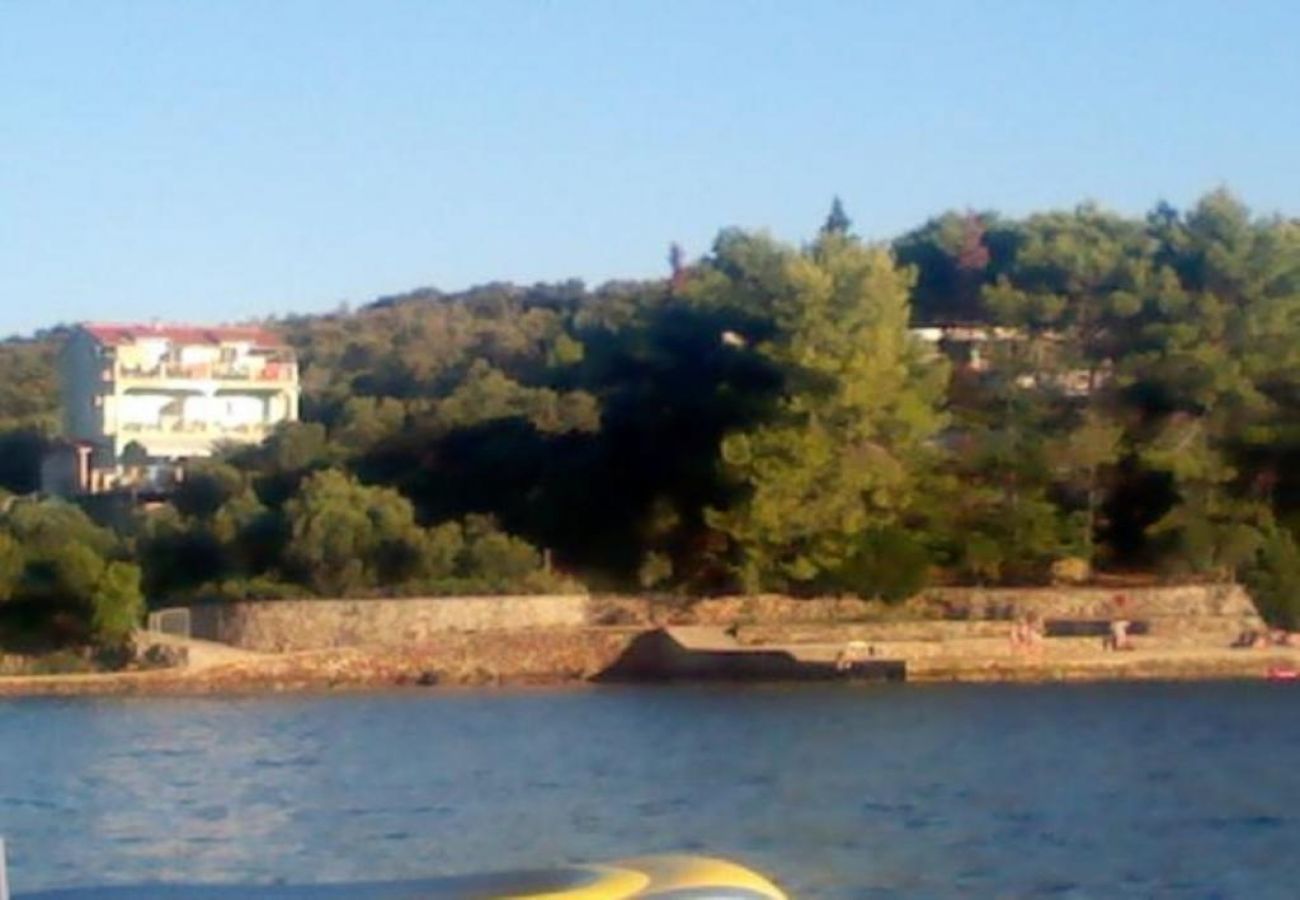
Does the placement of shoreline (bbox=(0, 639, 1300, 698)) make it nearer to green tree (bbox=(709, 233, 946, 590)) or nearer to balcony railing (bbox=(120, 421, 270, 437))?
green tree (bbox=(709, 233, 946, 590))

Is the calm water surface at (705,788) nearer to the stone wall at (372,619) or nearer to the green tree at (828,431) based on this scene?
the stone wall at (372,619)

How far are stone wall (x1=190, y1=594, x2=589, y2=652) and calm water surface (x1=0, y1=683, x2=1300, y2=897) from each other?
5.29m

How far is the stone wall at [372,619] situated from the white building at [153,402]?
16.1 m

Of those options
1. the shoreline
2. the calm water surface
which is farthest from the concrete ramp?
the calm water surface

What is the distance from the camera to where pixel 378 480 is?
51875 mm

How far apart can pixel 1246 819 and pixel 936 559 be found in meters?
25.9

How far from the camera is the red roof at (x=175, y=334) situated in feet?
217

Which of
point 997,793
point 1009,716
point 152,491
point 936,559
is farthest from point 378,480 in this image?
point 997,793

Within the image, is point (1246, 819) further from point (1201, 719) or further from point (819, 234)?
point (819, 234)

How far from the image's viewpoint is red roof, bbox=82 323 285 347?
66.0 meters

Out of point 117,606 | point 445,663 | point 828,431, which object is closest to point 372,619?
point 445,663

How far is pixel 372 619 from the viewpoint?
45.4 metres

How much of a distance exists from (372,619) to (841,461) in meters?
8.65

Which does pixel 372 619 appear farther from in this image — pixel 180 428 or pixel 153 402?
pixel 153 402
